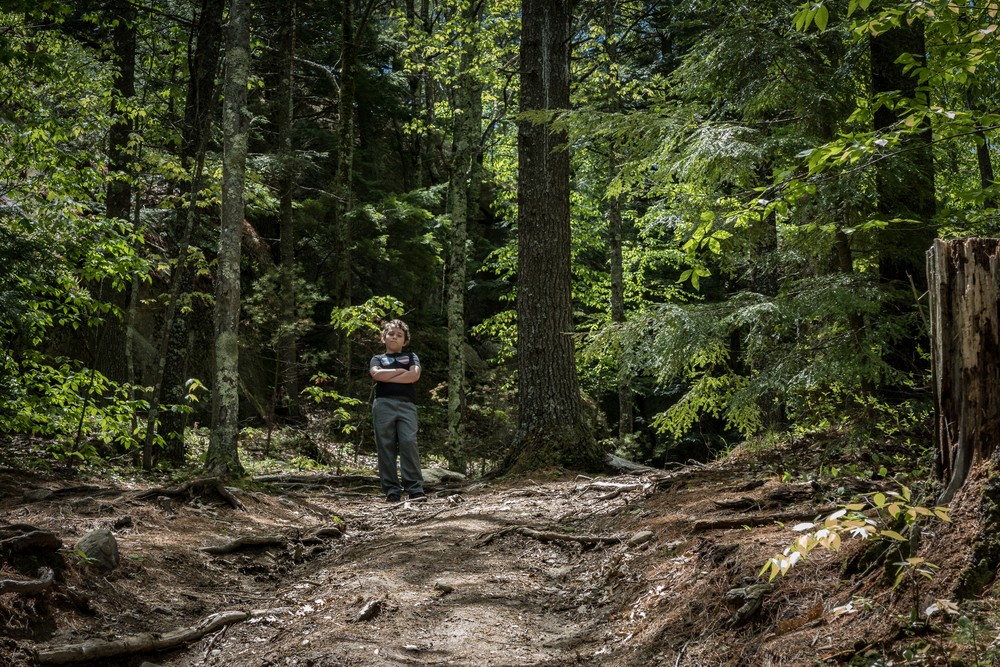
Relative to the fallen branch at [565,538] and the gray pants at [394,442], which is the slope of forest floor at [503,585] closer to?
the fallen branch at [565,538]

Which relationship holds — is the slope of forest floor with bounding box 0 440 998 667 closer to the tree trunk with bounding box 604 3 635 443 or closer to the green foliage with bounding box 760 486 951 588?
the green foliage with bounding box 760 486 951 588

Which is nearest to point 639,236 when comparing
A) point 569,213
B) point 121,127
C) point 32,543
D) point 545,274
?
point 569,213

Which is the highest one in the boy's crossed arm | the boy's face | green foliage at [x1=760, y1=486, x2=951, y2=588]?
the boy's face

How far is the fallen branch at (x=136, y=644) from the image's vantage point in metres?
3.36

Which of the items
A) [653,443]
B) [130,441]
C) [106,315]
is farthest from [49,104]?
[653,443]

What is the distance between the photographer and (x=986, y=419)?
9.92 ft

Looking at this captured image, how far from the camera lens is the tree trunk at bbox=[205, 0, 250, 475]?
8523mm

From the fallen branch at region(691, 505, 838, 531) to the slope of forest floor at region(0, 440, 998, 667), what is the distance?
0.01 meters

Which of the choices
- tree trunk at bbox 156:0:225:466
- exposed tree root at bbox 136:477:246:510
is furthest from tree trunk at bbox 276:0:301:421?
exposed tree root at bbox 136:477:246:510

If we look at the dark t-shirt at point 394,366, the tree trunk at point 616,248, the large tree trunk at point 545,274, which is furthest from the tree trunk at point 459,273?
the dark t-shirt at point 394,366

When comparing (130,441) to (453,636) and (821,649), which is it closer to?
(453,636)

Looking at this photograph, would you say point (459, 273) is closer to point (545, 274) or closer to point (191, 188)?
point (191, 188)

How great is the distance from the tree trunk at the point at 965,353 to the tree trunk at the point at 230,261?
288 inches

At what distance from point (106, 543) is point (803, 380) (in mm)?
5574
